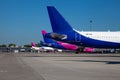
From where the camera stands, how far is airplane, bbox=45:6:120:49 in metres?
54.9

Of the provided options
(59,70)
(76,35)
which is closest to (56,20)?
(76,35)

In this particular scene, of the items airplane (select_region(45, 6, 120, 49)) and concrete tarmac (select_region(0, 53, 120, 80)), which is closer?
concrete tarmac (select_region(0, 53, 120, 80))

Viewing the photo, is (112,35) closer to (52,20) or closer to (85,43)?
(85,43)

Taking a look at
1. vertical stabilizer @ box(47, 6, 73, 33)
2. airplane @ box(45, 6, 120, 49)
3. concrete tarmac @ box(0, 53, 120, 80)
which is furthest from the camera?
airplane @ box(45, 6, 120, 49)

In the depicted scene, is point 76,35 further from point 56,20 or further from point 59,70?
point 59,70

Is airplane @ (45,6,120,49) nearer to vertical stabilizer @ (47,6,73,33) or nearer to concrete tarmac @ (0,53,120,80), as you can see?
vertical stabilizer @ (47,6,73,33)

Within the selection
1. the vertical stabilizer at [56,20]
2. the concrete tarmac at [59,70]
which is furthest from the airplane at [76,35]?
the concrete tarmac at [59,70]

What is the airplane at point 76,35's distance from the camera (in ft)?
180

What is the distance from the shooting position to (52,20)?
54750 mm

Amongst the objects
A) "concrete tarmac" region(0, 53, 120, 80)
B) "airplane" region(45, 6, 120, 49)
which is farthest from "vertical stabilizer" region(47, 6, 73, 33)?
"concrete tarmac" region(0, 53, 120, 80)

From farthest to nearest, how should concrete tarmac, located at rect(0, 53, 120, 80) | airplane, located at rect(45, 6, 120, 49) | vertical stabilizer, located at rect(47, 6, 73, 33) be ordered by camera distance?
airplane, located at rect(45, 6, 120, 49) → vertical stabilizer, located at rect(47, 6, 73, 33) → concrete tarmac, located at rect(0, 53, 120, 80)

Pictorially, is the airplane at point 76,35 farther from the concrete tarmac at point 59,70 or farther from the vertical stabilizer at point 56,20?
the concrete tarmac at point 59,70

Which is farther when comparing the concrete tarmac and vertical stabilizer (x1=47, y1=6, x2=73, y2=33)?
vertical stabilizer (x1=47, y1=6, x2=73, y2=33)

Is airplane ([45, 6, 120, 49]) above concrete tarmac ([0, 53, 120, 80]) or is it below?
above
